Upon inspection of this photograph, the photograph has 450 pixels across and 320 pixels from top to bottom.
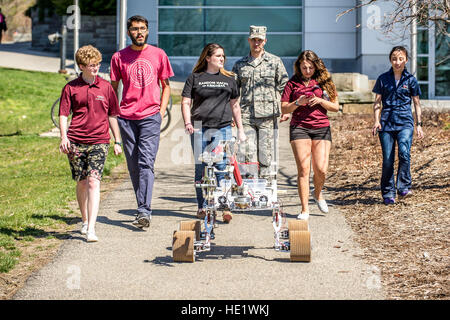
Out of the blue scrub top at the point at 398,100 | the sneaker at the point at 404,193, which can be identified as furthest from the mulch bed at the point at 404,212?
the blue scrub top at the point at 398,100

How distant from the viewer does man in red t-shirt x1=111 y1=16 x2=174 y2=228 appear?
7570 mm

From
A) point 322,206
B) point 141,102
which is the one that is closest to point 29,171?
point 141,102

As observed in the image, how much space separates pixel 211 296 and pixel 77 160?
2494 mm

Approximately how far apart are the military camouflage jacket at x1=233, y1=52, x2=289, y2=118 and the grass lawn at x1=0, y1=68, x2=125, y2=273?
2.40 meters

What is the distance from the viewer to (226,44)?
25.6 meters

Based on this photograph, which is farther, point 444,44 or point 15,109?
point 444,44

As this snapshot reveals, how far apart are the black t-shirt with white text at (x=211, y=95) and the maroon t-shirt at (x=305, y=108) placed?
560 mm

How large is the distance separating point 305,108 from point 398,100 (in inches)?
55.4

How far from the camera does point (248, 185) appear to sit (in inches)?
249

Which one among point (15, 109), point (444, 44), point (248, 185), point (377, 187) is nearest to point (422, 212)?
point (377, 187)

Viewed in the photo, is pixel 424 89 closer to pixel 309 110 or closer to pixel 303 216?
pixel 309 110

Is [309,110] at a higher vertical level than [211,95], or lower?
lower
